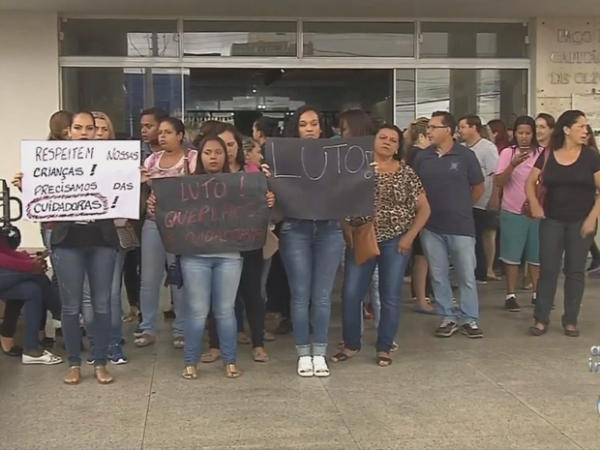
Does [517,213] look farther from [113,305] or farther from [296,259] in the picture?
[113,305]

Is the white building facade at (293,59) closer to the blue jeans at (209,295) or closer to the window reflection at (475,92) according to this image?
the window reflection at (475,92)

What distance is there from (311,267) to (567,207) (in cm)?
242

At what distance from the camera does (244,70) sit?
39.5ft

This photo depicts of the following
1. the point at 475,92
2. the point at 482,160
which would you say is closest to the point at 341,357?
the point at 482,160

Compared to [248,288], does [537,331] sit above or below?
below

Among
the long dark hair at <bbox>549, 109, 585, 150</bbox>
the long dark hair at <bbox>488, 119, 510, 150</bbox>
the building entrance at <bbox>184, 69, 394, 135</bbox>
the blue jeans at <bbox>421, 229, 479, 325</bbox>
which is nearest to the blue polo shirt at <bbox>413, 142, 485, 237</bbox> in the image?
the blue jeans at <bbox>421, 229, 479, 325</bbox>

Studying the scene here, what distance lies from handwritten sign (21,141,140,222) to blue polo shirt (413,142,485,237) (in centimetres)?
251

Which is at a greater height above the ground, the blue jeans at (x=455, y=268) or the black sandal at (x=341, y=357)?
the blue jeans at (x=455, y=268)

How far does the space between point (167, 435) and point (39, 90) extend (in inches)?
314

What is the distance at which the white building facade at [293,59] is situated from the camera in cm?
1126

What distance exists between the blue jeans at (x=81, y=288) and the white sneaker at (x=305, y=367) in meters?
1.36

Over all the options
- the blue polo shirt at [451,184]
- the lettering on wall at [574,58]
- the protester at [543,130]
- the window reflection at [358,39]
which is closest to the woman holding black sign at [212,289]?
the blue polo shirt at [451,184]

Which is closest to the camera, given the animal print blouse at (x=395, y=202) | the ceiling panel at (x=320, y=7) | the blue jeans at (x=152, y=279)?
the animal print blouse at (x=395, y=202)

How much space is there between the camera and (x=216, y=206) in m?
5.56
